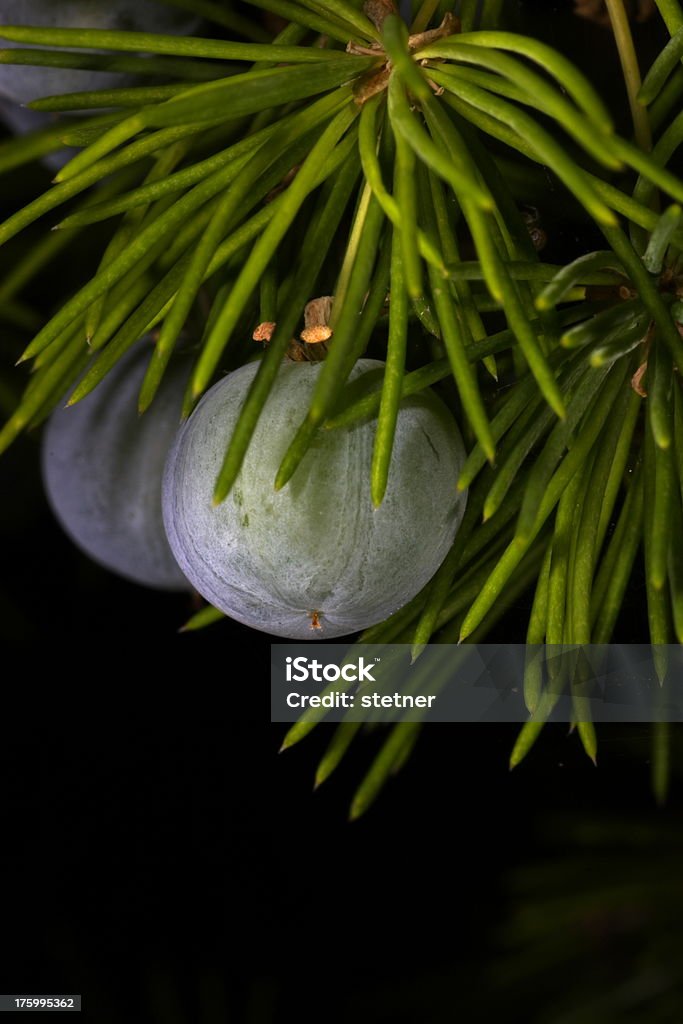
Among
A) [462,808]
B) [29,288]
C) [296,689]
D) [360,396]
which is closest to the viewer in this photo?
[360,396]

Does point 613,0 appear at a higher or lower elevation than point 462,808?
higher

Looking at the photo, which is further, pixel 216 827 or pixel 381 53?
pixel 216 827

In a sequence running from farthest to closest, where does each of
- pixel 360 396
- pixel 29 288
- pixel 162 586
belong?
1. pixel 29 288
2. pixel 162 586
3. pixel 360 396

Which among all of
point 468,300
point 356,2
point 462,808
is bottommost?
point 462,808

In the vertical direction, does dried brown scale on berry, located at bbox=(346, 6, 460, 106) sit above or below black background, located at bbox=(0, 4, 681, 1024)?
above

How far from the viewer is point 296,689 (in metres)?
0.57

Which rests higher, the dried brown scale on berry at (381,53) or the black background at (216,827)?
the dried brown scale on berry at (381,53)

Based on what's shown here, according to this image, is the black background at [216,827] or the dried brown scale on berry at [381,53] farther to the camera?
the black background at [216,827]

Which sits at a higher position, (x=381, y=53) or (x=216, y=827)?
(x=381, y=53)

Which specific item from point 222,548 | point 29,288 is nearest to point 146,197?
point 222,548

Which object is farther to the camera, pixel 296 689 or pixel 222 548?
pixel 296 689

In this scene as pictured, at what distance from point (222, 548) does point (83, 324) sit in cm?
14

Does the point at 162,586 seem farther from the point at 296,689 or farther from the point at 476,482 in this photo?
the point at 476,482

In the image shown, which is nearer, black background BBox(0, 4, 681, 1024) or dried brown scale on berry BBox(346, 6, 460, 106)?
dried brown scale on berry BBox(346, 6, 460, 106)
